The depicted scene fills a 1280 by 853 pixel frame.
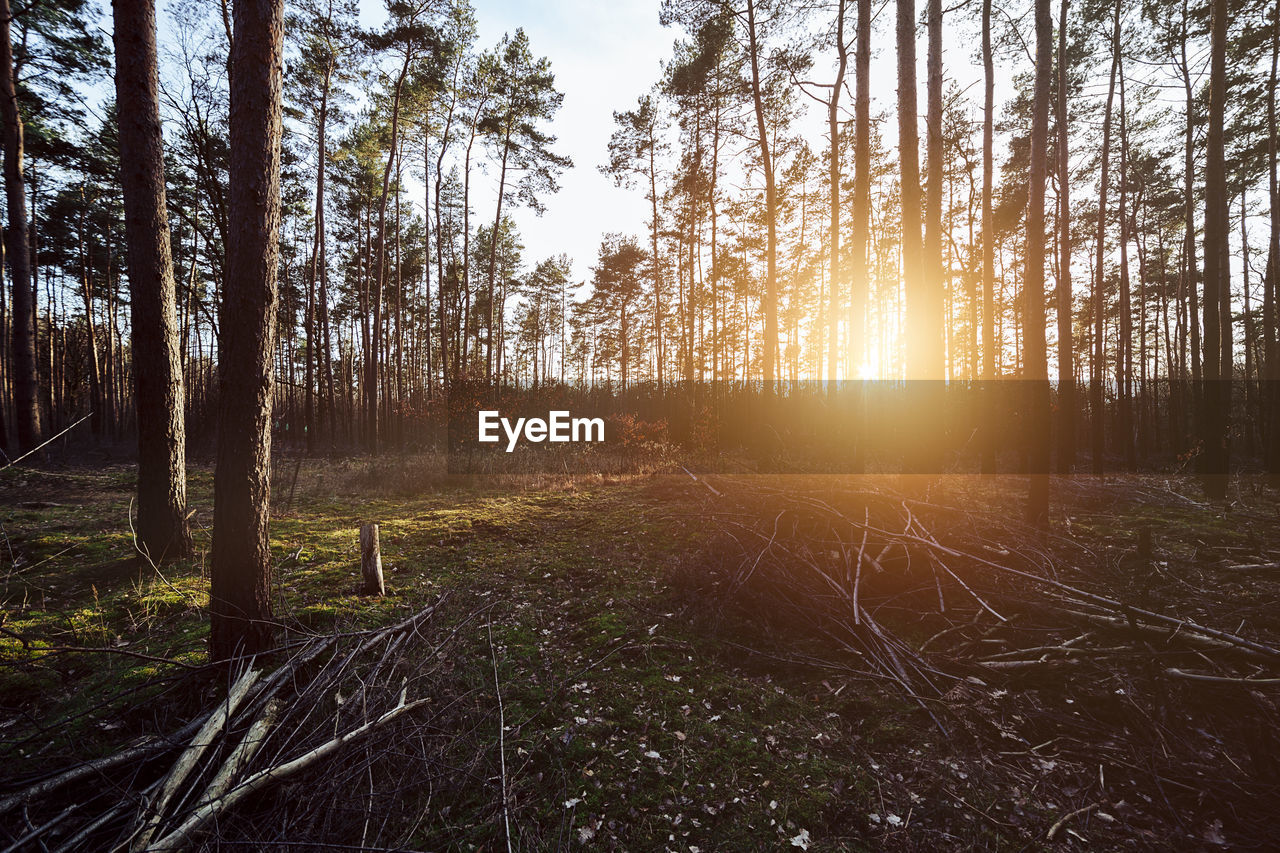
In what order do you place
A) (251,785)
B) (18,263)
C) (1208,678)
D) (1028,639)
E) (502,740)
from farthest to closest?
(18,263)
(1028,639)
(1208,678)
(502,740)
(251,785)

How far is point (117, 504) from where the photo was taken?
7.54 metres

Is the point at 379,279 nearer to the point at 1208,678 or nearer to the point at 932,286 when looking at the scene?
the point at 932,286

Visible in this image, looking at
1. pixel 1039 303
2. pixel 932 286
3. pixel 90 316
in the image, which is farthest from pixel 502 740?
pixel 90 316

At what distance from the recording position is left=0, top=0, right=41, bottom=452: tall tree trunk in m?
9.13

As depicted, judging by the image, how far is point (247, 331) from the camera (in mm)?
2814

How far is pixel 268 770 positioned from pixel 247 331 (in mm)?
2393

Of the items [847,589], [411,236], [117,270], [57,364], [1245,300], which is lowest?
[847,589]

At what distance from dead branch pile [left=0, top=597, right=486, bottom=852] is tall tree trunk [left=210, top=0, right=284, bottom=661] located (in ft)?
1.51

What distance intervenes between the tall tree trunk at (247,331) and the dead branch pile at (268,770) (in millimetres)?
460

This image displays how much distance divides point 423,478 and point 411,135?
14.8 m

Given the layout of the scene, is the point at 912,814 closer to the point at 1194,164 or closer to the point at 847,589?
the point at 847,589

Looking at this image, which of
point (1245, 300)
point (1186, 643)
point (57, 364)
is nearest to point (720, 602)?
point (1186, 643)

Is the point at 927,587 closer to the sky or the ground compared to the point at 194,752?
closer to the ground

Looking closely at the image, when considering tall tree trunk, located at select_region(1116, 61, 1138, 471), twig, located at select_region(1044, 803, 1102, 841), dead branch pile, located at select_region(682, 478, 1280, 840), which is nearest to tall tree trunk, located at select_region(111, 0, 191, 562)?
dead branch pile, located at select_region(682, 478, 1280, 840)
